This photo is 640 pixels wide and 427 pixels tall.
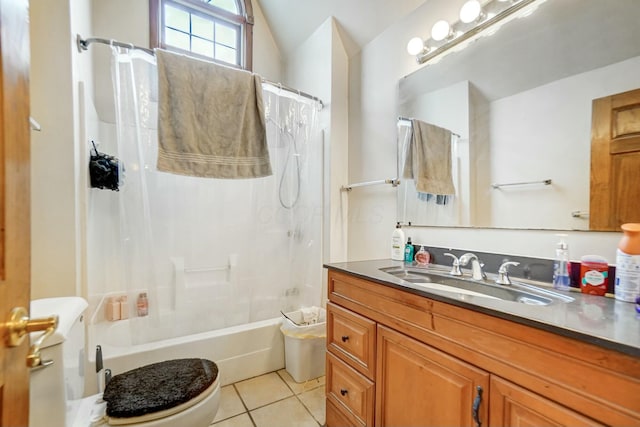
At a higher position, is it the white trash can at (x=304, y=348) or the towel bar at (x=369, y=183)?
the towel bar at (x=369, y=183)

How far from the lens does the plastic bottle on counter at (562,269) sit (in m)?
1.04

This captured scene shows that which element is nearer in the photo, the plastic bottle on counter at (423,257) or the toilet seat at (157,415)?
the toilet seat at (157,415)

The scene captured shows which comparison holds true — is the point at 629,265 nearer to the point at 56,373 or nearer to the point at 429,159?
the point at 429,159

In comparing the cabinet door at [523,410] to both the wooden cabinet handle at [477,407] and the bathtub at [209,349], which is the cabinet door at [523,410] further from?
the bathtub at [209,349]

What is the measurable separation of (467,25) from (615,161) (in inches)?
37.4

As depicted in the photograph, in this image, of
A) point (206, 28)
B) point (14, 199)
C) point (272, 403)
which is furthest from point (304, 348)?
point (206, 28)

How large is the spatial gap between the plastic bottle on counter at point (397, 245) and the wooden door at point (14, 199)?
1.55 m

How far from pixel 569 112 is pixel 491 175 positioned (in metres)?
0.36

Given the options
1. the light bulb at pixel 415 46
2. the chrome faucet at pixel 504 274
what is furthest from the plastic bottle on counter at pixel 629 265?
the light bulb at pixel 415 46

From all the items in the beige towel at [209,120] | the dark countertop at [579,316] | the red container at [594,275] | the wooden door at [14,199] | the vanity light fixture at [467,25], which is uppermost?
the vanity light fixture at [467,25]

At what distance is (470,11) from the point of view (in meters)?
1.36

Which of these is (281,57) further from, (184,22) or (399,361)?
(399,361)

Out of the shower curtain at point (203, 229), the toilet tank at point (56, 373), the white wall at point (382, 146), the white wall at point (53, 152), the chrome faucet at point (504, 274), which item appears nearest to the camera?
the toilet tank at point (56, 373)

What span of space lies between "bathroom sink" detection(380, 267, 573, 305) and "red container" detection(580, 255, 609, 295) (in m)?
0.10
